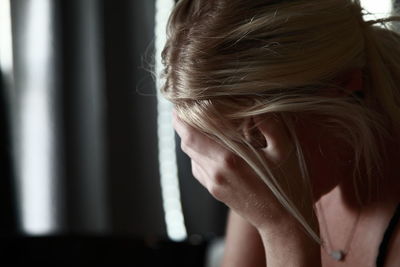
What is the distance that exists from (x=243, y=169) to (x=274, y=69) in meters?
0.17

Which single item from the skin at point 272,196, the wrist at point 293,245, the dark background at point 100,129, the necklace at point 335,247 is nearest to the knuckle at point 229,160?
the skin at point 272,196

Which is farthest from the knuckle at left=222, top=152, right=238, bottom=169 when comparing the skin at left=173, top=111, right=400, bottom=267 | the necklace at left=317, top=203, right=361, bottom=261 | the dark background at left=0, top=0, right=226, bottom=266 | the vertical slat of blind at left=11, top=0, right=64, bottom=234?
the vertical slat of blind at left=11, top=0, right=64, bottom=234

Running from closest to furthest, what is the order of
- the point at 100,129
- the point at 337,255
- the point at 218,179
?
the point at 218,179 → the point at 337,255 → the point at 100,129

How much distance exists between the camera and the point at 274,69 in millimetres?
754

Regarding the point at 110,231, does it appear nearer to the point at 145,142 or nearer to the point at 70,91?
the point at 145,142

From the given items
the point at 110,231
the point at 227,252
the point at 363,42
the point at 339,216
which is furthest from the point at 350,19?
the point at 110,231

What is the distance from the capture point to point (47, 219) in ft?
6.59

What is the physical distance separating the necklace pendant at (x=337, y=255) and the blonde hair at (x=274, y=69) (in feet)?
0.52

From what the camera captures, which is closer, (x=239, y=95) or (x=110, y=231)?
(x=239, y=95)

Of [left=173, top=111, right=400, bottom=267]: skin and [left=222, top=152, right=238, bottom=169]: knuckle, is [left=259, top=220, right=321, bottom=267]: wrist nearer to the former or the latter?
[left=173, top=111, right=400, bottom=267]: skin

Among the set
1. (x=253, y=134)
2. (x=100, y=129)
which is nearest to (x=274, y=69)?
(x=253, y=134)

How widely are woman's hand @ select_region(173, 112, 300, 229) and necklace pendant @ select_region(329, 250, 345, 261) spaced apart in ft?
0.61

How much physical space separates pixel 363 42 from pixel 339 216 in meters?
0.31

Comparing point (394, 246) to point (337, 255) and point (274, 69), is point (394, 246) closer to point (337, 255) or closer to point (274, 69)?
point (337, 255)
